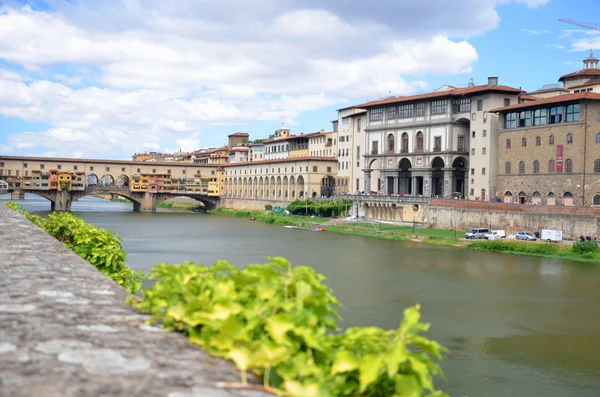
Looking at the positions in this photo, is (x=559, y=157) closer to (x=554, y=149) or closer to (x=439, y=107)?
(x=554, y=149)

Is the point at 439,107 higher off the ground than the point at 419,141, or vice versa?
the point at 439,107

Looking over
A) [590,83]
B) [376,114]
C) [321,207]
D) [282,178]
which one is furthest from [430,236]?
[282,178]

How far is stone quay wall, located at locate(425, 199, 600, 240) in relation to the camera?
4569 centimetres

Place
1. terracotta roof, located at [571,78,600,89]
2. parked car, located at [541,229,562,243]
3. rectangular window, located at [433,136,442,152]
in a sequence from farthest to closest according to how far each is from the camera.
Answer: rectangular window, located at [433,136,442,152] → terracotta roof, located at [571,78,600,89] → parked car, located at [541,229,562,243]

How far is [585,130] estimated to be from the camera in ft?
164

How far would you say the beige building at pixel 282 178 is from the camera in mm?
86688

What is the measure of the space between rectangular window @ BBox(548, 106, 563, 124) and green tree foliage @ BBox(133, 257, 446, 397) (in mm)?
53704

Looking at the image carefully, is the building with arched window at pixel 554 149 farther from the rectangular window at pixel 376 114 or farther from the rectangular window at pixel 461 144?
the rectangular window at pixel 376 114

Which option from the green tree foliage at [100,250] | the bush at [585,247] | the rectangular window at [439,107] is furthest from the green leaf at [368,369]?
the rectangular window at [439,107]

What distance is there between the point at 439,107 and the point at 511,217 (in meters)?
18.3

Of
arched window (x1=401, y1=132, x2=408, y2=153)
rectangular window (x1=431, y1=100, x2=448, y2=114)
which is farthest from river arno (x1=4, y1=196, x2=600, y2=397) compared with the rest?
arched window (x1=401, y1=132, x2=408, y2=153)

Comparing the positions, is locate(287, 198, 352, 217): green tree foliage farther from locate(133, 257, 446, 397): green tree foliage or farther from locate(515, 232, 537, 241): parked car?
locate(133, 257, 446, 397): green tree foliage

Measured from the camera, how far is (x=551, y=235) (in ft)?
151

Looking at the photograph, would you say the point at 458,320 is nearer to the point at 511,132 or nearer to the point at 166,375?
the point at 166,375
